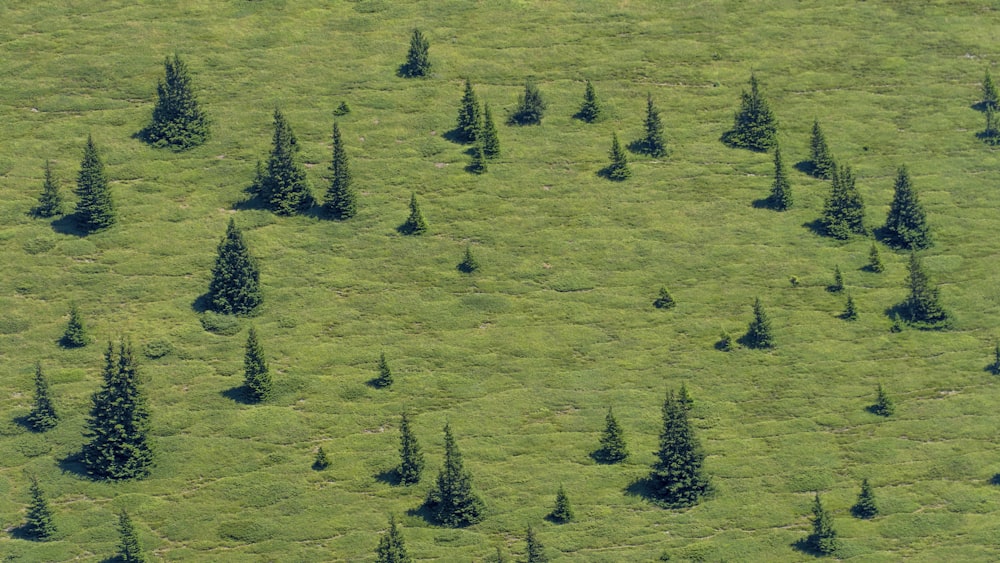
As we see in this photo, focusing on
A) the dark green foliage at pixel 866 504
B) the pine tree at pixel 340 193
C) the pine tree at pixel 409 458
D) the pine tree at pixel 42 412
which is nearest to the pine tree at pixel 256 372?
the pine tree at pixel 409 458

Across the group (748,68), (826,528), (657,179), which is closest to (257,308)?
(657,179)

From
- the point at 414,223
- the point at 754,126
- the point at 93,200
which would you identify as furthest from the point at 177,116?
the point at 754,126

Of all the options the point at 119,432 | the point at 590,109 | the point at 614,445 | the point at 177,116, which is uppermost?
the point at 590,109

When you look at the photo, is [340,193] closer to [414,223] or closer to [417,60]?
[414,223]

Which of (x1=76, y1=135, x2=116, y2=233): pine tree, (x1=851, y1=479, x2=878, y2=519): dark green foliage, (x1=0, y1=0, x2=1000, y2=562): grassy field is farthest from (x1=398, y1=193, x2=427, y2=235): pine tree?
(x1=851, y1=479, x2=878, y2=519): dark green foliage

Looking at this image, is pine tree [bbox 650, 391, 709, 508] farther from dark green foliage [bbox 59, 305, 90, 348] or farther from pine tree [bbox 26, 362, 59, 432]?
dark green foliage [bbox 59, 305, 90, 348]

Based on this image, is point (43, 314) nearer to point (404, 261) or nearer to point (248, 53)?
point (404, 261)

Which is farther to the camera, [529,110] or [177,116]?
[529,110]

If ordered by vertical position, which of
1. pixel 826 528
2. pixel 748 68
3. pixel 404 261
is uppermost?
pixel 748 68
